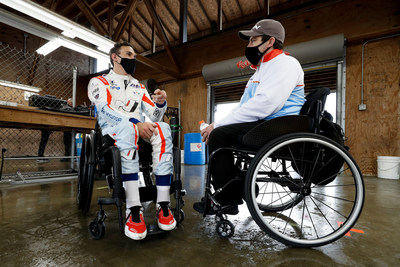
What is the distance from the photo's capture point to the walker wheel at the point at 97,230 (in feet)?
3.20

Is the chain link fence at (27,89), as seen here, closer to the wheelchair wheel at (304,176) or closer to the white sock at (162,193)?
the white sock at (162,193)

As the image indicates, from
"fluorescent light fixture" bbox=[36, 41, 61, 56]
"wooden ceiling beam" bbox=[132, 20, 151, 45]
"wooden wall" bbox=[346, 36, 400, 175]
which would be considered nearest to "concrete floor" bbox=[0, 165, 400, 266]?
"wooden wall" bbox=[346, 36, 400, 175]

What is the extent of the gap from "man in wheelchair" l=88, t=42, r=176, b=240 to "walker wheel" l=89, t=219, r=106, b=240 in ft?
0.41

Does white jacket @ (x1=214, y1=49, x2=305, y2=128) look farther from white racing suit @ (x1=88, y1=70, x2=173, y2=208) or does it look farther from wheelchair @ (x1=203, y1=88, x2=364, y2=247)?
white racing suit @ (x1=88, y1=70, x2=173, y2=208)

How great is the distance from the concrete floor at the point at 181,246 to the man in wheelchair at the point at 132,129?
10cm

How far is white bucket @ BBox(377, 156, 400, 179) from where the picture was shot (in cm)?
311

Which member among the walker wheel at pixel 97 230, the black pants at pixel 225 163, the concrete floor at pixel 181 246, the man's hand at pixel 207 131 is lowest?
the concrete floor at pixel 181 246

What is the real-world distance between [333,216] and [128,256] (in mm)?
1317

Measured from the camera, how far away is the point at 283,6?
18.6ft

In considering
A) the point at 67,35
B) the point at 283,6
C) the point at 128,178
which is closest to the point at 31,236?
the point at 128,178

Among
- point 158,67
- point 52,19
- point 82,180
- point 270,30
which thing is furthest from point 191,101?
point 270,30

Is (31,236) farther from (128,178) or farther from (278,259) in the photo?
(278,259)

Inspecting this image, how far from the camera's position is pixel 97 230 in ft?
3.29

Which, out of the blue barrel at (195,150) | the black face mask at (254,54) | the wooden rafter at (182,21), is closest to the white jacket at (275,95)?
the black face mask at (254,54)
